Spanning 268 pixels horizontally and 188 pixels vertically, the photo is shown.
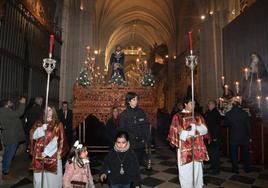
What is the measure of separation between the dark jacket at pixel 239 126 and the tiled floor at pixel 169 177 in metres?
0.80

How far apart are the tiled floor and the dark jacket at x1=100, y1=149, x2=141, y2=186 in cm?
113

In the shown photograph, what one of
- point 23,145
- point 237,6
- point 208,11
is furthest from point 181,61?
point 23,145

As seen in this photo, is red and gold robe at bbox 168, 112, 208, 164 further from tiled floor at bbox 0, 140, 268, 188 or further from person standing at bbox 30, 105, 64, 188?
person standing at bbox 30, 105, 64, 188

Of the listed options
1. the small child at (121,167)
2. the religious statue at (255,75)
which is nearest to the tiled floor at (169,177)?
the small child at (121,167)

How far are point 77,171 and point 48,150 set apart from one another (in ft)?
1.69

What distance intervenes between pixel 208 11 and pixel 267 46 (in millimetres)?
5547

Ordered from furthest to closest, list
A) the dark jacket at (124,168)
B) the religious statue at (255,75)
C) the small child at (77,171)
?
the religious statue at (255,75) → the small child at (77,171) → the dark jacket at (124,168)

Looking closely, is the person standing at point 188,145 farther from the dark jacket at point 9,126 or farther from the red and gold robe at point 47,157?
the dark jacket at point 9,126

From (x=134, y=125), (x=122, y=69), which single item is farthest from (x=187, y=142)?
(x=122, y=69)

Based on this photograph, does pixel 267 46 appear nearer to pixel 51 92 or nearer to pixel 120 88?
pixel 120 88

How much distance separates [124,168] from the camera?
286 centimetres

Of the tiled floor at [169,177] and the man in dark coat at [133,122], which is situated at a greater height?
the man in dark coat at [133,122]

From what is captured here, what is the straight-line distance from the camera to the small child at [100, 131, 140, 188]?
2840mm

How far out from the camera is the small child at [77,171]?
9.73ft
